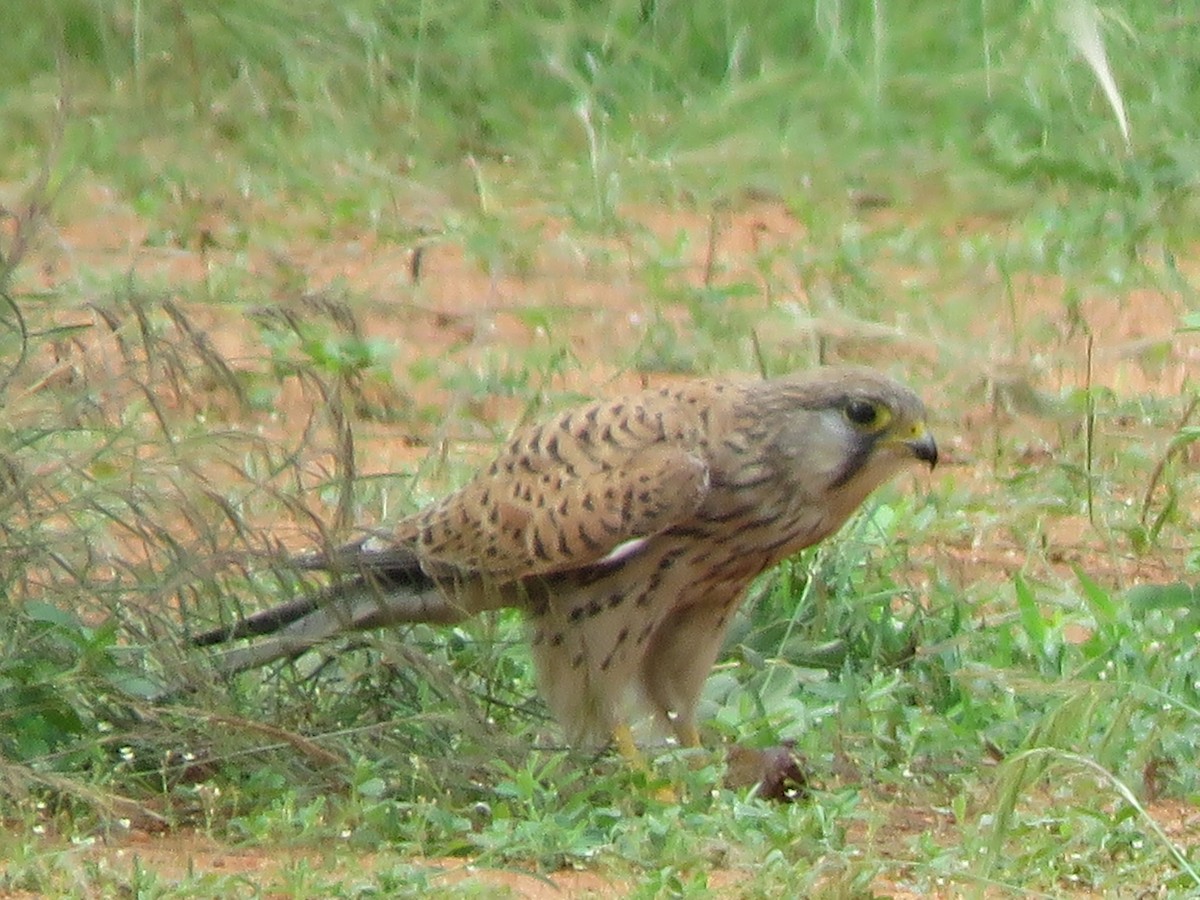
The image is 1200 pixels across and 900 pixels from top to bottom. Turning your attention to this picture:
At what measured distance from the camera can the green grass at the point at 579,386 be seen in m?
4.02

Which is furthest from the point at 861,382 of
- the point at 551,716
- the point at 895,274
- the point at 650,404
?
the point at 895,274

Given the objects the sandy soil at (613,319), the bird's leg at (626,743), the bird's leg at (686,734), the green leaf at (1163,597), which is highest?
the sandy soil at (613,319)

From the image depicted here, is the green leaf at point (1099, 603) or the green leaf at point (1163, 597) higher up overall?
the green leaf at point (1163, 597)

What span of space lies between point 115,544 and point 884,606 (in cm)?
156

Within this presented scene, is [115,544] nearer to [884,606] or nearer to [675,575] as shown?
[675,575]

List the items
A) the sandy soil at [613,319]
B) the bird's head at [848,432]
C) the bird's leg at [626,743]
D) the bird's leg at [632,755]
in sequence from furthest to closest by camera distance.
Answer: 1. the sandy soil at [613,319]
2. the bird's head at [848,432]
3. the bird's leg at [626,743]
4. the bird's leg at [632,755]

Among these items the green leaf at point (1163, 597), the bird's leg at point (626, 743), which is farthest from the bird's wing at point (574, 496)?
the green leaf at point (1163, 597)

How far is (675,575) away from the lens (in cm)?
477

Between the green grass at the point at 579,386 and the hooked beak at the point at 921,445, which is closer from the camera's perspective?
the green grass at the point at 579,386

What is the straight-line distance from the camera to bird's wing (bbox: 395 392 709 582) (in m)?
4.73

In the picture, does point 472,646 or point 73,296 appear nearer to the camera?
point 73,296

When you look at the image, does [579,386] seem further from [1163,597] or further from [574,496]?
[1163,597]

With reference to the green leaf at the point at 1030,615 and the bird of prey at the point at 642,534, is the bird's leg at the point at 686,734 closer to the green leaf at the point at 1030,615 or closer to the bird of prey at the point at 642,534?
the bird of prey at the point at 642,534

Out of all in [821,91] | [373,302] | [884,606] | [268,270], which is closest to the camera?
[884,606]
